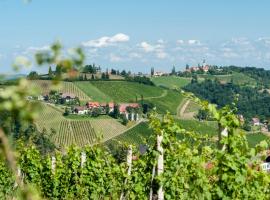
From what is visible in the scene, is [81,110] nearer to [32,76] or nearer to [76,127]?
[76,127]

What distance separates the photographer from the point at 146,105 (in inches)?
4779

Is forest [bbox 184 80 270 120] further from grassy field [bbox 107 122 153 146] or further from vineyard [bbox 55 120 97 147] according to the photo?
vineyard [bbox 55 120 97 147]

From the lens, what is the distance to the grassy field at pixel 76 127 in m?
89.8

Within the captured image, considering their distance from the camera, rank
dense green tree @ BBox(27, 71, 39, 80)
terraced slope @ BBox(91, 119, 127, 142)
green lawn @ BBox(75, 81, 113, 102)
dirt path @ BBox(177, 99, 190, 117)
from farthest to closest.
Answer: dirt path @ BBox(177, 99, 190, 117) → green lawn @ BBox(75, 81, 113, 102) → terraced slope @ BBox(91, 119, 127, 142) → dense green tree @ BBox(27, 71, 39, 80)

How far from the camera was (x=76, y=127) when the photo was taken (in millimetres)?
95250

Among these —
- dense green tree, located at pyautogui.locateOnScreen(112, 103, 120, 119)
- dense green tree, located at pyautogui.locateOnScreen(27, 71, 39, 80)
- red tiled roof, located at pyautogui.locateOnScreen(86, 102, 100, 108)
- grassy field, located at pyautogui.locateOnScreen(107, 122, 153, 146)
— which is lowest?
grassy field, located at pyautogui.locateOnScreen(107, 122, 153, 146)

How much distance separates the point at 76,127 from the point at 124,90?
126ft

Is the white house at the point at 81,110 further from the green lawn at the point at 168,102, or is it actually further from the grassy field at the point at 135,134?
the green lawn at the point at 168,102

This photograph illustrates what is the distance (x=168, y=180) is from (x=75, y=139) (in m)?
82.0

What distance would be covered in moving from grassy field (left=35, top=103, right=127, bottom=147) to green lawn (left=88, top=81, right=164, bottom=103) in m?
24.8

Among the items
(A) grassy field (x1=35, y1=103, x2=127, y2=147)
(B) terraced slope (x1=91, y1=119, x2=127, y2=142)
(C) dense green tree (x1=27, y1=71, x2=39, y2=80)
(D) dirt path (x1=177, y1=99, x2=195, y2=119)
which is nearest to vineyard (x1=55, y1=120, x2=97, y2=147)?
(A) grassy field (x1=35, y1=103, x2=127, y2=147)

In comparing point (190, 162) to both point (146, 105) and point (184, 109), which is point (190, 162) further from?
point (184, 109)

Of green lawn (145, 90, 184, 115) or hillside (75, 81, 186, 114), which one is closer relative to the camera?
green lawn (145, 90, 184, 115)

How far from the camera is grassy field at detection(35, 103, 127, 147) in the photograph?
8975cm
